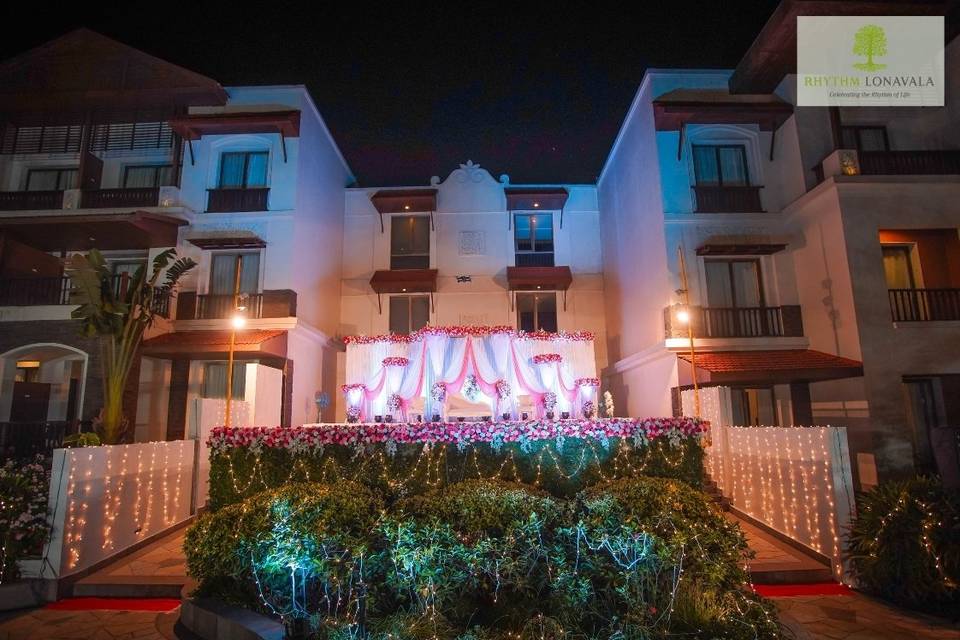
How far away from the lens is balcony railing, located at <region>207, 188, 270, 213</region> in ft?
47.7

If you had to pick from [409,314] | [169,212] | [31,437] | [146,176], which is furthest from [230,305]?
[146,176]

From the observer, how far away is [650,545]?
4.41m

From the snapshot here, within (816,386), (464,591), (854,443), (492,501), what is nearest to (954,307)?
(816,386)

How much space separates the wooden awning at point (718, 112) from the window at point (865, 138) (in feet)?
5.62

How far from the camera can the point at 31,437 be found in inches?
424

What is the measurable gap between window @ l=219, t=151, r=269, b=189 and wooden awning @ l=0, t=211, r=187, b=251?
1.92 meters

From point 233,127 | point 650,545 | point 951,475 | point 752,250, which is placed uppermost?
point 233,127

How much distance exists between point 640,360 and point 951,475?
8.48 m

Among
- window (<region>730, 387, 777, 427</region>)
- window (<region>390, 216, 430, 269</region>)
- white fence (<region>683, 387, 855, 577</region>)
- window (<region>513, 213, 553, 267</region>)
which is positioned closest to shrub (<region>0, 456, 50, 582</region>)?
white fence (<region>683, 387, 855, 577</region>)

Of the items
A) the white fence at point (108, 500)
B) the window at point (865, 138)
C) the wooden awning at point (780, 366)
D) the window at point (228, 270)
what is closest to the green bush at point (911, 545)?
the wooden awning at point (780, 366)

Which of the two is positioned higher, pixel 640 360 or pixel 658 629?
pixel 640 360

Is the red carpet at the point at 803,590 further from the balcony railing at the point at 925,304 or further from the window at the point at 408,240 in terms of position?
the window at the point at 408,240

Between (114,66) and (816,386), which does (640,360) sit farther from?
(114,66)

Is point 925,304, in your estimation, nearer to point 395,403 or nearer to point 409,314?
point 395,403
